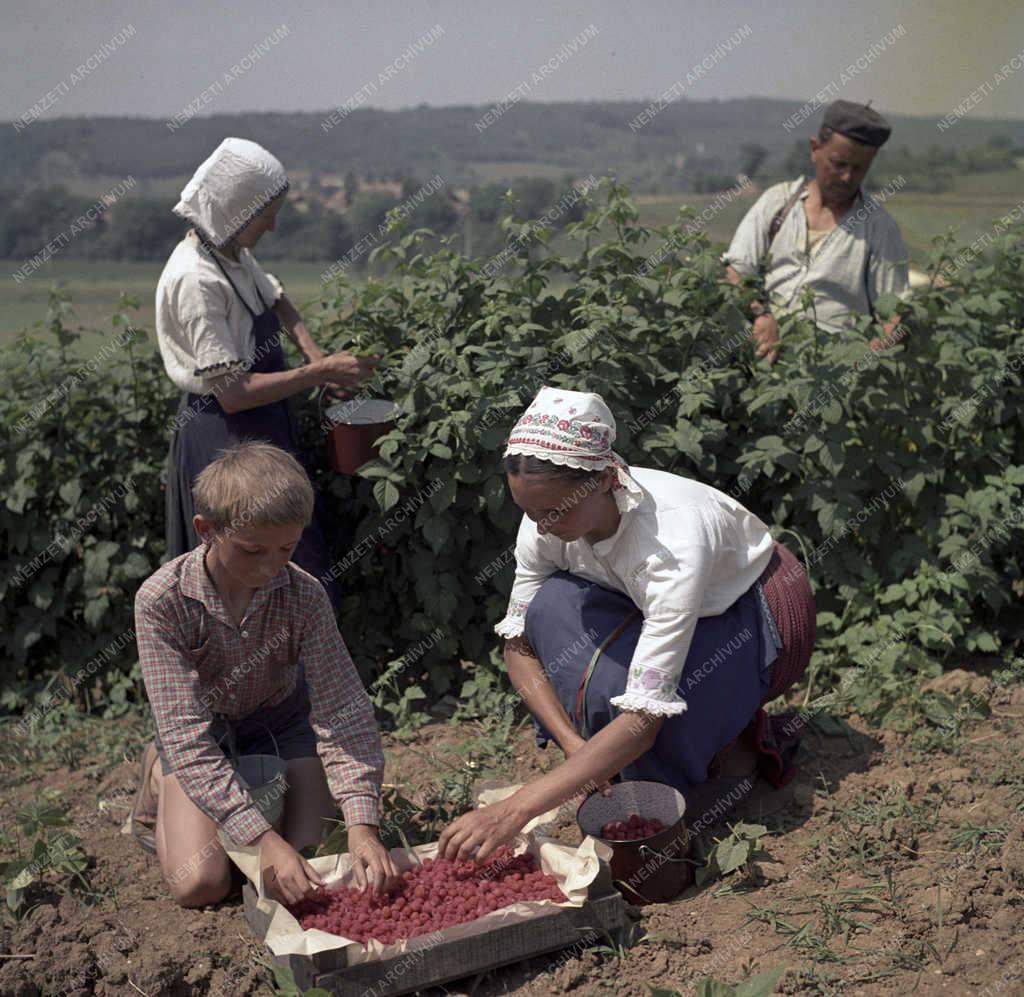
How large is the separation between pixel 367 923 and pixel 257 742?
2.74ft

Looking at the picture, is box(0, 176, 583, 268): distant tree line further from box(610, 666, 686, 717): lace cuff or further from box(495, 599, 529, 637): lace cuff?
box(610, 666, 686, 717): lace cuff

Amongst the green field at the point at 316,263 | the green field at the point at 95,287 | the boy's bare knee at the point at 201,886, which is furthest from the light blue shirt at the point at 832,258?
the boy's bare knee at the point at 201,886

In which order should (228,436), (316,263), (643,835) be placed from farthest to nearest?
(316,263) → (228,436) → (643,835)

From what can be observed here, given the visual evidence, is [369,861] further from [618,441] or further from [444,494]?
[618,441]

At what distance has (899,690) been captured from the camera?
151 inches

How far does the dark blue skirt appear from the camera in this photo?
2.98 m

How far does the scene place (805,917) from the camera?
109 inches

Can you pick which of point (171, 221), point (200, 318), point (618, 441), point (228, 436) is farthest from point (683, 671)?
point (171, 221)

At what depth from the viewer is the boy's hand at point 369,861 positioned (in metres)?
2.64

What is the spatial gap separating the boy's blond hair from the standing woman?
1065 mm

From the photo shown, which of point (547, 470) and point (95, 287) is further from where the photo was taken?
point (95, 287)

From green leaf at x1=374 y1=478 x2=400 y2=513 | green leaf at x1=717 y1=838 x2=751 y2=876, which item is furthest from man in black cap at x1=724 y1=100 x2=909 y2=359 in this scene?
green leaf at x1=717 y1=838 x2=751 y2=876

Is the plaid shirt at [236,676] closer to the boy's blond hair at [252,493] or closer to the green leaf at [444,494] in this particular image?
the boy's blond hair at [252,493]

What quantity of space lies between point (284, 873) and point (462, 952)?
439 mm
